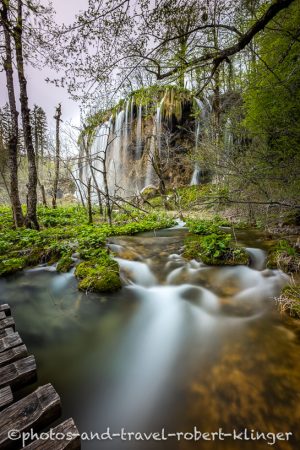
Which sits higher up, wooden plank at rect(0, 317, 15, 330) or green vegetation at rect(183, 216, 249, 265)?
green vegetation at rect(183, 216, 249, 265)

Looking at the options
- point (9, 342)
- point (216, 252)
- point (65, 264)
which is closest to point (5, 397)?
point (9, 342)

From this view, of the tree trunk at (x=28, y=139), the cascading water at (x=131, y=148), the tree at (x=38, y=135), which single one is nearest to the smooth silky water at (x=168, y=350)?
the tree trunk at (x=28, y=139)

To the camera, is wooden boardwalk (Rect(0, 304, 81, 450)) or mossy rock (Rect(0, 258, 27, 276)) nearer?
wooden boardwalk (Rect(0, 304, 81, 450))

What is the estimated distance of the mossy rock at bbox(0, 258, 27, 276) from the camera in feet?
16.2

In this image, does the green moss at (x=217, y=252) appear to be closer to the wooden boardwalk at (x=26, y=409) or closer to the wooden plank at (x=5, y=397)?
the wooden boardwalk at (x=26, y=409)

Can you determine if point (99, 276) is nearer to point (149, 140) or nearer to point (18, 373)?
point (18, 373)

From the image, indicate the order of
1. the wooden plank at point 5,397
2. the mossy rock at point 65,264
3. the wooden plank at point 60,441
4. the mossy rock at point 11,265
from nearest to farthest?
the wooden plank at point 60,441, the wooden plank at point 5,397, the mossy rock at point 11,265, the mossy rock at point 65,264

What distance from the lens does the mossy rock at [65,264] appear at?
508 centimetres

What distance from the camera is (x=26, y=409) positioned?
1.62 meters

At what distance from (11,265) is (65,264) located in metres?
1.31

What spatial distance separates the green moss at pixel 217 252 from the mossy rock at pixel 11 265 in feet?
13.9

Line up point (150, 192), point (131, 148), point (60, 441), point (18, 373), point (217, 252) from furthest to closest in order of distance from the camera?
point (131, 148)
point (150, 192)
point (217, 252)
point (18, 373)
point (60, 441)

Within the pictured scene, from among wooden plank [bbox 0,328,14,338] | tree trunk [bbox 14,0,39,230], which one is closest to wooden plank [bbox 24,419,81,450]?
wooden plank [bbox 0,328,14,338]

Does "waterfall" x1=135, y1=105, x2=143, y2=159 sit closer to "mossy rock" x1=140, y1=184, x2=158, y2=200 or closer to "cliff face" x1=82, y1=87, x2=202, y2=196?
"cliff face" x1=82, y1=87, x2=202, y2=196
